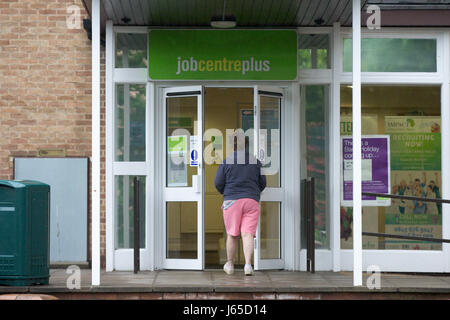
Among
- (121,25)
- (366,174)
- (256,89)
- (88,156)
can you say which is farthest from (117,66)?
(366,174)

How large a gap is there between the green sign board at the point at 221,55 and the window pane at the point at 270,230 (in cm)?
170

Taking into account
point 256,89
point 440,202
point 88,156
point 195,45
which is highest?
point 195,45

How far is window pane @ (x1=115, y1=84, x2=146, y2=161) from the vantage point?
32.0 ft

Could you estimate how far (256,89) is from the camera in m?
9.56

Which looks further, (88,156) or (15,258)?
(88,156)

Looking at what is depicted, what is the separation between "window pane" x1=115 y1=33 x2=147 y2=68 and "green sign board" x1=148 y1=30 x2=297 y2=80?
20 centimetres

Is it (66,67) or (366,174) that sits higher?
(66,67)

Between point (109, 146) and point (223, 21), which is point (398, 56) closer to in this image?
point (223, 21)

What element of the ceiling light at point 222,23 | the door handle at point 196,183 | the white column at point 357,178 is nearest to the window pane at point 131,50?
the ceiling light at point 222,23

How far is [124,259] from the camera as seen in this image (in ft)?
31.4

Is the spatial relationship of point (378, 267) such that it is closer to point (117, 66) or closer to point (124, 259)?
point (124, 259)

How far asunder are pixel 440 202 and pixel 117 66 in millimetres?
4530

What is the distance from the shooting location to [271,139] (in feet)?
32.0

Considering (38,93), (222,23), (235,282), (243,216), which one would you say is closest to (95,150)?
(243,216)
